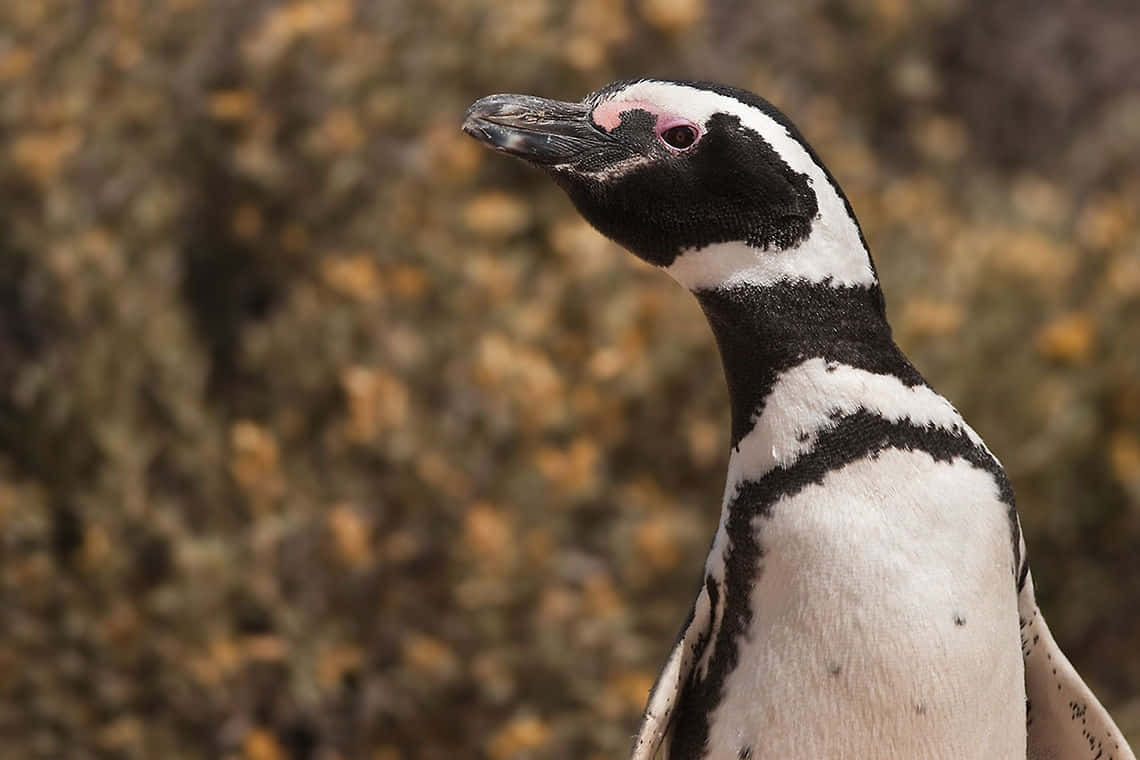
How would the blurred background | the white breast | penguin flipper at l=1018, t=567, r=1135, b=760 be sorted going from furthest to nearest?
the blurred background, penguin flipper at l=1018, t=567, r=1135, b=760, the white breast

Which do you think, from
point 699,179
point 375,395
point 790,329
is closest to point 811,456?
point 790,329

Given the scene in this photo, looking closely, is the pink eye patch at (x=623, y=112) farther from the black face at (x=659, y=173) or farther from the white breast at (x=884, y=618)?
the white breast at (x=884, y=618)

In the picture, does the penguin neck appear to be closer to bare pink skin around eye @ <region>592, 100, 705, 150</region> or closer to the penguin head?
the penguin head

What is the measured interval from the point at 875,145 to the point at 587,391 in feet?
7.71

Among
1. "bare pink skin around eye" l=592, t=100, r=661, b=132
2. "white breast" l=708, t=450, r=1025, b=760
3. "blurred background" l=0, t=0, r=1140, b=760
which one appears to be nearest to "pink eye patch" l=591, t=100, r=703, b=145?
"bare pink skin around eye" l=592, t=100, r=661, b=132

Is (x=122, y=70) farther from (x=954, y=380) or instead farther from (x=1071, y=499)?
(x=1071, y=499)

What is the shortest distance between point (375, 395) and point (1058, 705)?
1163 millimetres

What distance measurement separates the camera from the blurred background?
1.97m

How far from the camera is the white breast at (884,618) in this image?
0.90 meters

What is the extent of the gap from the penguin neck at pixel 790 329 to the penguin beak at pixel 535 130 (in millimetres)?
123

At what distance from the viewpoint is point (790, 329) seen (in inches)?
35.8

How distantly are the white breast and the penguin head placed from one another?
14 centimetres

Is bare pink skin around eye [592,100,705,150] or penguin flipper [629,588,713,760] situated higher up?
bare pink skin around eye [592,100,705,150]

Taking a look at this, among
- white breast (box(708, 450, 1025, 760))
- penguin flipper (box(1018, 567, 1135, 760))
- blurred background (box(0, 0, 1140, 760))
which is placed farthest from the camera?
blurred background (box(0, 0, 1140, 760))
